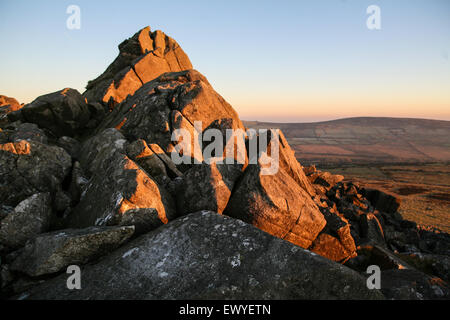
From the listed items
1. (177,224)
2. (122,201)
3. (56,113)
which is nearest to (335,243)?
(177,224)

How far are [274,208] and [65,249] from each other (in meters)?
6.20

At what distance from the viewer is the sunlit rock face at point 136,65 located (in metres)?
23.9

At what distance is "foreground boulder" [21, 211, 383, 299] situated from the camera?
544 centimetres

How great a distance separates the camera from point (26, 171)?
9477mm

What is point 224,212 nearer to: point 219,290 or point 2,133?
point 219,290

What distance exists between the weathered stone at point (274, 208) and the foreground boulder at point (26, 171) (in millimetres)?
7248

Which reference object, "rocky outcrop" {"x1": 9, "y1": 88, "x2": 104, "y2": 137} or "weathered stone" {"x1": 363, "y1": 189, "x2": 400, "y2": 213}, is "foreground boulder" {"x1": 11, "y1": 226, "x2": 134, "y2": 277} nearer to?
"rocky outcrop" {"x1": 9, "y1": 88, "x2": 104, "y2": 137}

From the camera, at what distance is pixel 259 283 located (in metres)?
5.58

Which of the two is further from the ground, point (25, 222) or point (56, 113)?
point (56, 113)

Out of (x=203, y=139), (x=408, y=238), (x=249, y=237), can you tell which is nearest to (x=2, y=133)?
(x=203, y=139)

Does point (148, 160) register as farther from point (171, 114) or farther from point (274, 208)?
point (274, 208)

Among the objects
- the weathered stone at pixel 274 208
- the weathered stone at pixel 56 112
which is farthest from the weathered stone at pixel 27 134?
the weathered stone at pixel 274 208

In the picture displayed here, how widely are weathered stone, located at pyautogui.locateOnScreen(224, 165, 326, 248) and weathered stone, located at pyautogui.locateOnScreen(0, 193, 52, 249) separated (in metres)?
5.85

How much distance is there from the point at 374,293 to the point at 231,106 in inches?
537
